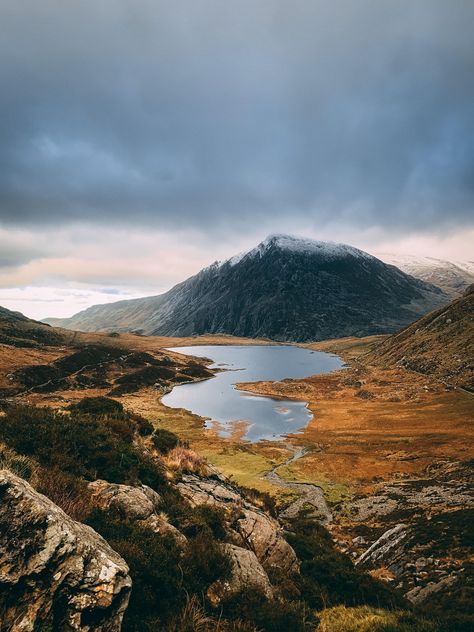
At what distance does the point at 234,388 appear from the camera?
358ft

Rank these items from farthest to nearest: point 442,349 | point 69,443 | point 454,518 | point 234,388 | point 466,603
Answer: point 234,388, point 442,349, point 454,518, point 69,443, point 466,603

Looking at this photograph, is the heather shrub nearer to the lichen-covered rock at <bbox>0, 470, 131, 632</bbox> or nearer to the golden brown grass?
the golden brown grass

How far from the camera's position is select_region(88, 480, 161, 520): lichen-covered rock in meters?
12.1

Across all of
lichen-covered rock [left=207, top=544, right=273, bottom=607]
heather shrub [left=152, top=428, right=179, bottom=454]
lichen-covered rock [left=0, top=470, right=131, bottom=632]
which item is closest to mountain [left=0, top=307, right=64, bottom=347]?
heather shrub [left=152, top=428, right=179, bottom=454]

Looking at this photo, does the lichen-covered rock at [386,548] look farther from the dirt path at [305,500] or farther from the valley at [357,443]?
the dirt path at [305,500]

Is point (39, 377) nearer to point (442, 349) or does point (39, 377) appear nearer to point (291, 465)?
point (291, 465)

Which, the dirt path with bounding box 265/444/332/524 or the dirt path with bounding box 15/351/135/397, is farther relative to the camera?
the dirt path with bounding box 15/351/135/397

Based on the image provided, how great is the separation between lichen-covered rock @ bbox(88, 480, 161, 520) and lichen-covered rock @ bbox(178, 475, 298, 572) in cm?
387

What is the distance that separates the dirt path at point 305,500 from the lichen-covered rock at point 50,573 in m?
23.8

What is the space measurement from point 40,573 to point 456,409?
7296 cm

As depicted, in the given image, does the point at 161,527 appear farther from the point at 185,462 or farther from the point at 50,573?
the point at 185,462

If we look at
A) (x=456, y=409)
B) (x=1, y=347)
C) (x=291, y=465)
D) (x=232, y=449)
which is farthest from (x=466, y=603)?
(x=1, y=347)

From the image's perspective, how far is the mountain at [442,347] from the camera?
84.2m

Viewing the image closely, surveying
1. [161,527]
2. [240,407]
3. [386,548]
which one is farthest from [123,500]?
[240,407]
